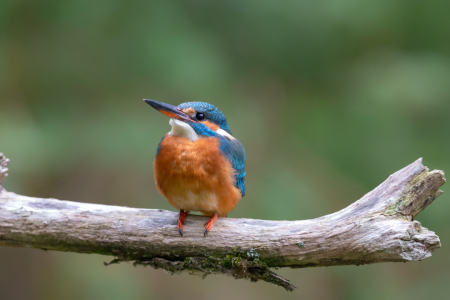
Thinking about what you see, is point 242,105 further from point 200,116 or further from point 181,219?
point 181,219

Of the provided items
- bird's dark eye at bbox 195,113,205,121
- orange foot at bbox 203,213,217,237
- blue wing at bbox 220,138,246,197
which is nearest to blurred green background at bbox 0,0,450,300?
blue wing at bbox 220,138,246,197

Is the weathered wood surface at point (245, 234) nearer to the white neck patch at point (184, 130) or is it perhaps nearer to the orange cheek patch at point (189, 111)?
the white neck patch at point (184, 130)

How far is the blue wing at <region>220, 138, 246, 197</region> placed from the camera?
9.10 ft

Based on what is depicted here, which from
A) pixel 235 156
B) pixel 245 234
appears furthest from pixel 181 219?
pixel 235 156

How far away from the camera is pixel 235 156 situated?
285cm

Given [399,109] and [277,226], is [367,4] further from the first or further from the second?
[277,226]

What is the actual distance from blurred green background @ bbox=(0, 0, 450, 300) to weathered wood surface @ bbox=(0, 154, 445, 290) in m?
1.74

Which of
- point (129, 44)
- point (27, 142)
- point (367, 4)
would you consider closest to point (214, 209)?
point (27, 142)

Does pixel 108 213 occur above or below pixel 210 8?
below

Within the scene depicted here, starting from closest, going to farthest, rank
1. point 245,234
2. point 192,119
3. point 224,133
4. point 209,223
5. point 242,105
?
point 245,234
point 209,223
point 192,119
point 224,133
point 242,105

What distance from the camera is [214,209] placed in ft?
8.82

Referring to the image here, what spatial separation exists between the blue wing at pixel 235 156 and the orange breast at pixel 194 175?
0.06m

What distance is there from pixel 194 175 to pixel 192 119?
388 millimetres

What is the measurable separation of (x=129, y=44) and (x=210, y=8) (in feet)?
3.24
